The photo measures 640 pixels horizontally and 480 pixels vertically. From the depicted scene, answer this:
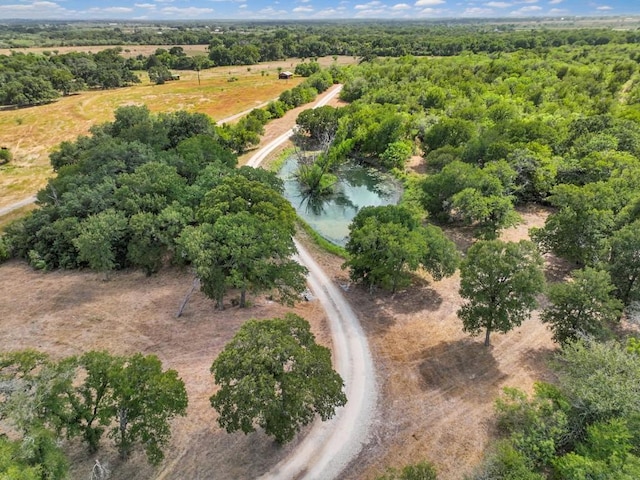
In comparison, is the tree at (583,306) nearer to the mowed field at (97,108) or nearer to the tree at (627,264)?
the tree at (627,264)

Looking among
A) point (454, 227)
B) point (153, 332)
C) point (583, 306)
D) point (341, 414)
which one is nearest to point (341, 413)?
point (341, 414)

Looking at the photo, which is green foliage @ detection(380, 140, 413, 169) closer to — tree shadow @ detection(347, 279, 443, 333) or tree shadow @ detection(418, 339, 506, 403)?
tree shadow @ detection(347, 279, 443, 333)

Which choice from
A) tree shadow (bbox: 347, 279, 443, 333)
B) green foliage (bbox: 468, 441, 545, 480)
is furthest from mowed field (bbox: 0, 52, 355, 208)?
green foliage (bbox: 468, 441, 545, 480)

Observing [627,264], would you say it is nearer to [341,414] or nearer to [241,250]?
[341,414]

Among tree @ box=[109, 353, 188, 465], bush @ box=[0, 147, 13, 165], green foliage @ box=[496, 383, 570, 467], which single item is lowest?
bush @ box=[0, 147, 13, 165]

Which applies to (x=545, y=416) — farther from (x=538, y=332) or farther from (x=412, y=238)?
(x=412, y=238)

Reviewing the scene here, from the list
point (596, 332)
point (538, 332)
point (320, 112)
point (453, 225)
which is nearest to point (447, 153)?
point (453, 225)
